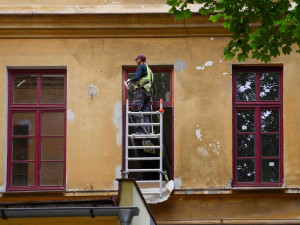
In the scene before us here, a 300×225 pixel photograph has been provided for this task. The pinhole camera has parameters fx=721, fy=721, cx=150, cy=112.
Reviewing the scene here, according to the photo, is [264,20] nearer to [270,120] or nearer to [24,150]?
[270,120]

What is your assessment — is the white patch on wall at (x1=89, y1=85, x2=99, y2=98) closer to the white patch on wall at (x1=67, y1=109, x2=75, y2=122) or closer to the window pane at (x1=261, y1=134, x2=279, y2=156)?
the white patch on wall at (x1=67, y1=109, x2=75, y2=122)

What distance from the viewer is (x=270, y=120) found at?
43.7 ft

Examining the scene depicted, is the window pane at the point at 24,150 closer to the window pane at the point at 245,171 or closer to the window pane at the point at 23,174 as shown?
the window pane at the point at 23,174

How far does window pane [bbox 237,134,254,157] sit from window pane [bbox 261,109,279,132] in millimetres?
304

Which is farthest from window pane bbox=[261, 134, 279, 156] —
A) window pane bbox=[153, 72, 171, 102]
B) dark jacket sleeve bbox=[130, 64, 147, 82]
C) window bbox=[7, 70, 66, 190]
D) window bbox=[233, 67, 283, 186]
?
window bbox=[7, 70, 66, 190]

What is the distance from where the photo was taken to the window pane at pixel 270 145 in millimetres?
13258

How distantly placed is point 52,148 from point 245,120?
11.8 feet

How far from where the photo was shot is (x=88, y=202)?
1019 cm

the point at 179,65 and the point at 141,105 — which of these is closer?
the point at 141,105

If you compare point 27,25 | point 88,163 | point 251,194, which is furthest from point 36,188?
point 251,194

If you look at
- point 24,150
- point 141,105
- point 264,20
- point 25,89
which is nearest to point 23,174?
point 24,150

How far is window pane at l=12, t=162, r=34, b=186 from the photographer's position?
13.3 m

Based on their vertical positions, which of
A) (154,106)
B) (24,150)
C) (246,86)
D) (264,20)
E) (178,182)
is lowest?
(178,182)

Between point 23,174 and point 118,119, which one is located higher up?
point 118,119
